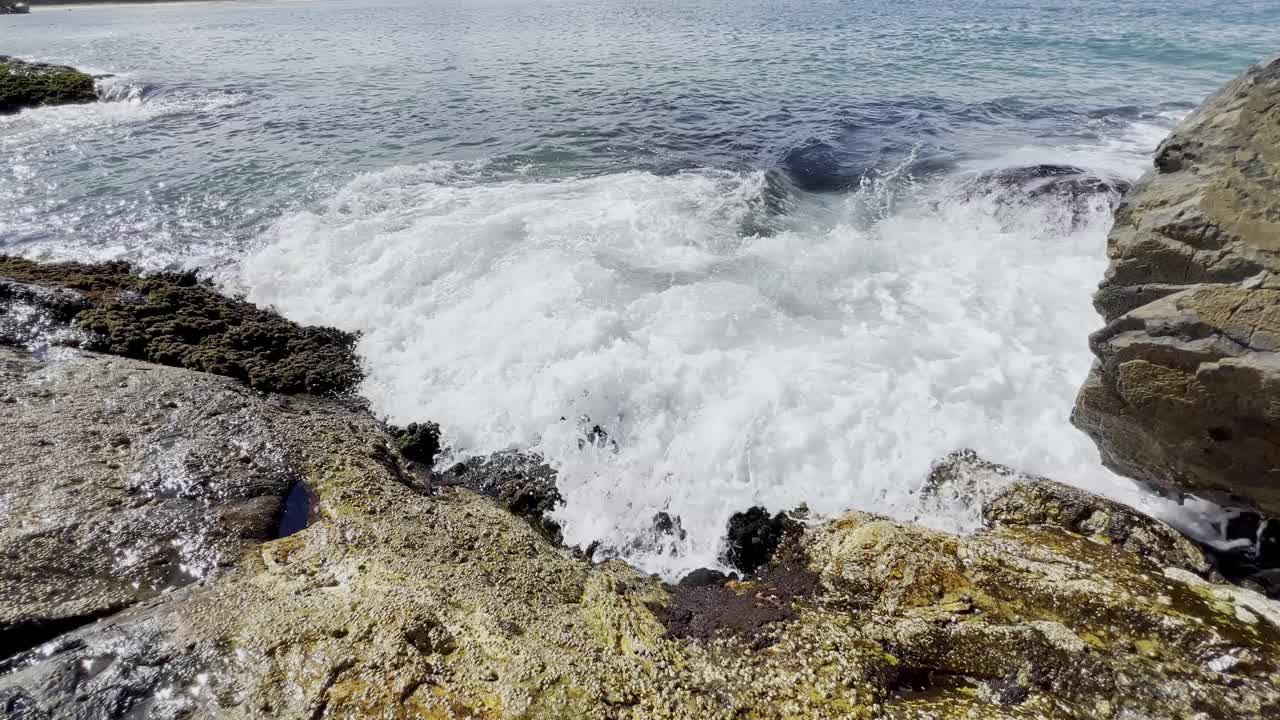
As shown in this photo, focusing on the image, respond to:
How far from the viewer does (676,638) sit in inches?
159

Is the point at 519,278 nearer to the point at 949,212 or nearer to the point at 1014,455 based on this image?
the point at 1014,455

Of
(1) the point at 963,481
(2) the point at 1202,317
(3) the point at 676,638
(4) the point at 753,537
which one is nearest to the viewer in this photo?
(3) the point at 676,638

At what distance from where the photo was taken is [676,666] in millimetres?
3732

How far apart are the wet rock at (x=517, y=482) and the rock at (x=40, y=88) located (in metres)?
28.7

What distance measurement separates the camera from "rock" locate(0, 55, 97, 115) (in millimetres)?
22141

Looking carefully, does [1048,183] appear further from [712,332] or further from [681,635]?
[681,635]

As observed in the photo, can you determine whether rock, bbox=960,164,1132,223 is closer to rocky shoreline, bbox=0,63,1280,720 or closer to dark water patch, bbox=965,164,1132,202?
dark water patch, bbox=965,164,1132,202

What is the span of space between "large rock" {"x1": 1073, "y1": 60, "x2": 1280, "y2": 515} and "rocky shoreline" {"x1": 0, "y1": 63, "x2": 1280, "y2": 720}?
0.07 feet

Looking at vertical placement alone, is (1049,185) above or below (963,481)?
above

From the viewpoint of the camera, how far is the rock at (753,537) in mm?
5216

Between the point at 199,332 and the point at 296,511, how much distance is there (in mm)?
4872

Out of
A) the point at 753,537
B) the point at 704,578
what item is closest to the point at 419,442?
the point at 704,578

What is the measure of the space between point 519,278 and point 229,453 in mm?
5129

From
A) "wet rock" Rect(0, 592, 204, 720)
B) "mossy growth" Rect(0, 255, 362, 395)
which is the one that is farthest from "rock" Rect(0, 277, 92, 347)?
"wet rock" Rect(0, 592, 204, 720)
